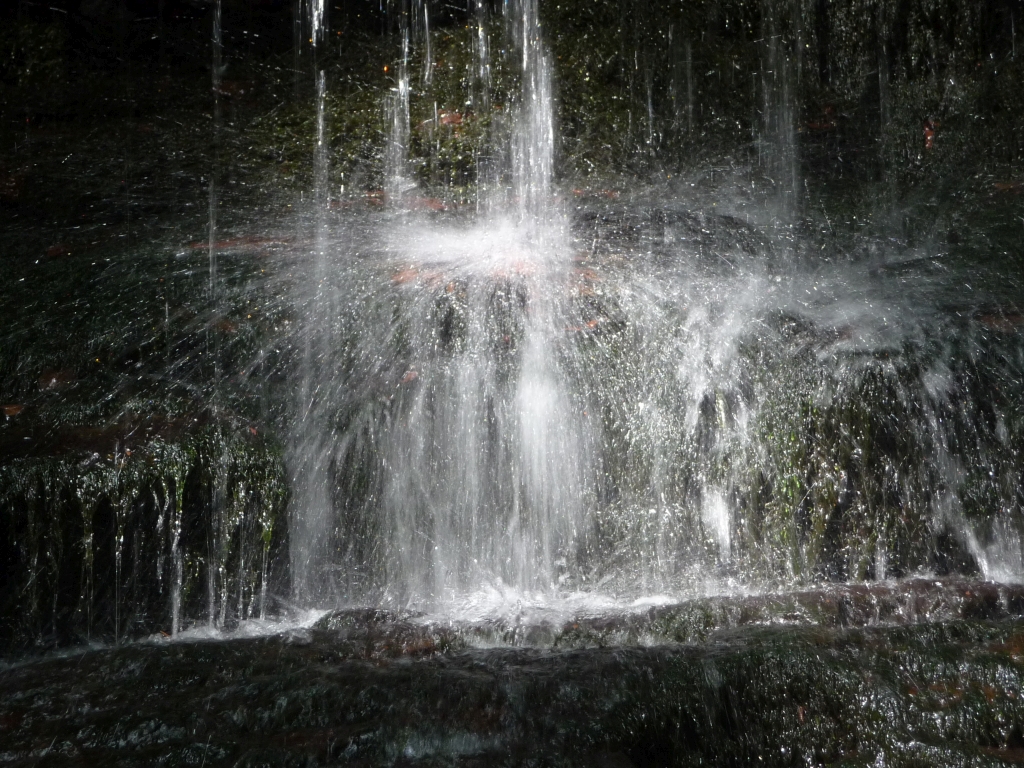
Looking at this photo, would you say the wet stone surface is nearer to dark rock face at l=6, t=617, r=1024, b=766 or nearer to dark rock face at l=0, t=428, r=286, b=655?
dark rock face at l=6, t=617, r=1024, b=766

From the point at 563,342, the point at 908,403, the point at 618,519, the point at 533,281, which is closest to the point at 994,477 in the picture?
the point at 908,403

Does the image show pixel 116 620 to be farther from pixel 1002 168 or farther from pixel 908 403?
pixel 1002 168

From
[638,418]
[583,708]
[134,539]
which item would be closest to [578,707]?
[583,708]

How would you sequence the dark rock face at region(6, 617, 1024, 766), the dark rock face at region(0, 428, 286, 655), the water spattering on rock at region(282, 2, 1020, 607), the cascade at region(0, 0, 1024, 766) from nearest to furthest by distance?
the dark rock face at region(6, 617, 1024, 766)
the cascade at region(0, 0, 1024, 766)
the dark rock face at region(0, 428, 286, 655)
the water spattering on rock at region(282, 2, 1020, 607)

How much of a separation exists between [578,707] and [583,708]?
0.01 metres

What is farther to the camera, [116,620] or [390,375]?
[390,375]

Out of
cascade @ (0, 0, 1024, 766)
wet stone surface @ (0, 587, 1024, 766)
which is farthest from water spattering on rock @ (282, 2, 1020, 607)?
wet stone surface @ (0, 587, 1024, 766)

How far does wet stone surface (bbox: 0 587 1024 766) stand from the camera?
231cm

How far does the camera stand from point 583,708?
2414mm

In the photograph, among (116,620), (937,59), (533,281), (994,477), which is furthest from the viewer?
(937,59)

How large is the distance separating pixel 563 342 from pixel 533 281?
0.49m

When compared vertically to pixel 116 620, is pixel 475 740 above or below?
below

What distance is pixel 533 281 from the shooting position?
15.7 ft

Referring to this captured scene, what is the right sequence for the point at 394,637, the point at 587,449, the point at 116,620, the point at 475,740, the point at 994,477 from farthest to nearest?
the point at 587,449
the point at 994,477
the point at 116,620
the point at 394,637
the point at 475,740
